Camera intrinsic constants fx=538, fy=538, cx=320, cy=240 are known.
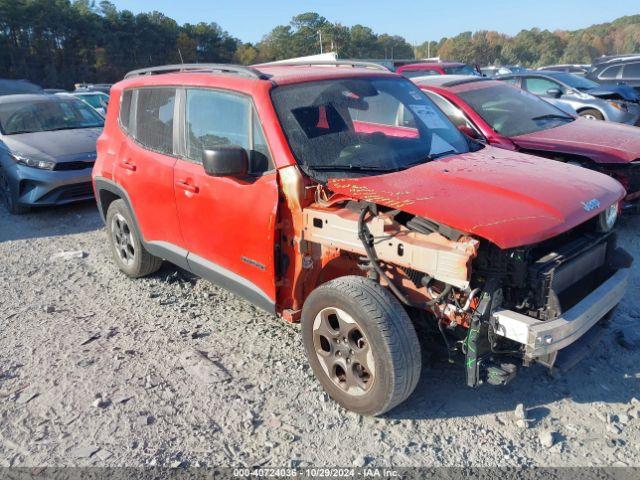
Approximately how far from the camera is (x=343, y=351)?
3066 mm

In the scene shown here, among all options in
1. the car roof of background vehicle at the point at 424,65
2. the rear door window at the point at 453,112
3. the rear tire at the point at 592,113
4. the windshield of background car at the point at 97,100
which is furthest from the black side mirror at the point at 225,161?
the windshield of background car at the point at 97,100

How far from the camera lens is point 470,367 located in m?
2.77

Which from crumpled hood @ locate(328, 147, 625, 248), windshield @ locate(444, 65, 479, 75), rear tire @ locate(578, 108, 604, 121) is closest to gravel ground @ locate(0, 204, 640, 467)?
crumpled hood @ locate(328, 147, 625, 248)

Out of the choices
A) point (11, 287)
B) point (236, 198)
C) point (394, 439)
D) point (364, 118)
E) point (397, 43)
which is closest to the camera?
point (394, 439)

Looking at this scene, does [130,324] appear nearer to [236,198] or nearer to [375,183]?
[236,198]

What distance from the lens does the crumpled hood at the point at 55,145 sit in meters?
7.43

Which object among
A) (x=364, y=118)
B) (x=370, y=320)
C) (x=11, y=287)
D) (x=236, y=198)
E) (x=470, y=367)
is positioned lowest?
(x=11, y=287)

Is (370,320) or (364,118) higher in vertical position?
(364,118)

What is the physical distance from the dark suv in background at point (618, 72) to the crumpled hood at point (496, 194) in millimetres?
12384

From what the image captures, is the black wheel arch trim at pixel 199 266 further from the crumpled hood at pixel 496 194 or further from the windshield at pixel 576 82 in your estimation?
the windshield at pixel 576 82

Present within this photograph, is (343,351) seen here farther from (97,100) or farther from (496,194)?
(97,100)

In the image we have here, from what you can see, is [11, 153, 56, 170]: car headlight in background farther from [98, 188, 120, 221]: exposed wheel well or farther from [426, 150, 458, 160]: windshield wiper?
[426, 150, 458, 160]: windshield wiper

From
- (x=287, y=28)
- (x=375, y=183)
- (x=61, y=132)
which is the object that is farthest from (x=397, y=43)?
(x=375, y=183)

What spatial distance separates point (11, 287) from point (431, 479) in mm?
4400
